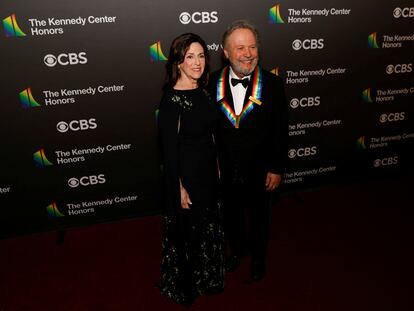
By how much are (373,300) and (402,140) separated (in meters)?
2.43

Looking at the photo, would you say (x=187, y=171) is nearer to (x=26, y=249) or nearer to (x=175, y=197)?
(x=175, y=197)

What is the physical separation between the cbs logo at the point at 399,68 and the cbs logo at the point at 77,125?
3.14m

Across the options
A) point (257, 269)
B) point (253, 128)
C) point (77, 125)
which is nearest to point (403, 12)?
point (253, 128)

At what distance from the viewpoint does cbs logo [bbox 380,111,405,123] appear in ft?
12.8

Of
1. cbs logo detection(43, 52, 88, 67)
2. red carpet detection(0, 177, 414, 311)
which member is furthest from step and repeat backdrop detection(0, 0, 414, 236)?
red carpet detection(0, 177, 414, 311)

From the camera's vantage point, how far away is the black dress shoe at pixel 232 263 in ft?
8.89

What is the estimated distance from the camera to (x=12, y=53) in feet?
8.98

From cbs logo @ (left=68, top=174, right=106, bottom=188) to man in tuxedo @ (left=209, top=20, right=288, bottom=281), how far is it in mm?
1432

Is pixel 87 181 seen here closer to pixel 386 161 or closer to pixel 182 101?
pixel 182 101

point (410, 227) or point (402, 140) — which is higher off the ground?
point (402, 140)

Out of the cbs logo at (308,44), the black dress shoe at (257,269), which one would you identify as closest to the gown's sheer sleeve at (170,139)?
the black dress shoe at (257,269)

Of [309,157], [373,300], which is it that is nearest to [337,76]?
[309,157]

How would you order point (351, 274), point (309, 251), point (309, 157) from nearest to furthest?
point (351, 274) → point (309, 251) → point (309, 157)

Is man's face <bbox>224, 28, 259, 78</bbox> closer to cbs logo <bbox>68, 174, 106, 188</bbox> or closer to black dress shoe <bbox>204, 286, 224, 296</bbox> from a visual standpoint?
black dress shoe <bbox>204, 286, 224, 296</bbox>
